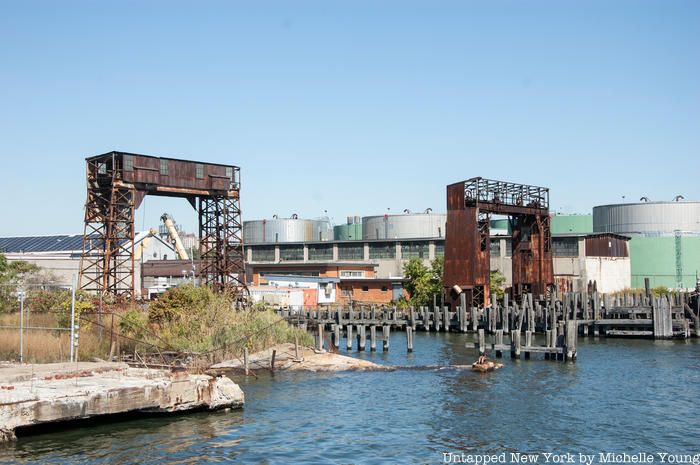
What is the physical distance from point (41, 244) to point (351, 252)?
31903mm

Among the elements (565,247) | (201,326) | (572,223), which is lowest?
(201,326)

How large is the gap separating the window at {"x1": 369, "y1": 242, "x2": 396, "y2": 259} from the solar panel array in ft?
97.7

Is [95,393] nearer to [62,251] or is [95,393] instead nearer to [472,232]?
[472,232]

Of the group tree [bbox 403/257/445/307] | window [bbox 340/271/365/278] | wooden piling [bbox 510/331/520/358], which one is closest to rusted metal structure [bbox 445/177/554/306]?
tree [bbox 403/257/445/307]

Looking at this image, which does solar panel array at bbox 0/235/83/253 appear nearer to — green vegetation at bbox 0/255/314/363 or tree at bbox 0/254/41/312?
tree at bbox 0/254/41/312

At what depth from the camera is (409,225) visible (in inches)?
3583

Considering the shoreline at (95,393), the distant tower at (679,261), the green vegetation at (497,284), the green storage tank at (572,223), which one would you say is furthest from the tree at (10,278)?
the green storage tank at (572,223)

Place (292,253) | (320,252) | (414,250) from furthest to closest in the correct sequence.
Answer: (292,253) < (320,252) < (414,250)

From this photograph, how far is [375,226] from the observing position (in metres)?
93.3

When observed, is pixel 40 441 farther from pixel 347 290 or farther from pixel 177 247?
pixel 177 247

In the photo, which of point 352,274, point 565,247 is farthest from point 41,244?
point 565,247

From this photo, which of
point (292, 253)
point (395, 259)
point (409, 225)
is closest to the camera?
point (395, 259)

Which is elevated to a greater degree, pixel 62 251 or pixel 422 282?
pixel 62 251

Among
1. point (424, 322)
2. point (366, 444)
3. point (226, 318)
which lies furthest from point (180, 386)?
point (424, 322)
